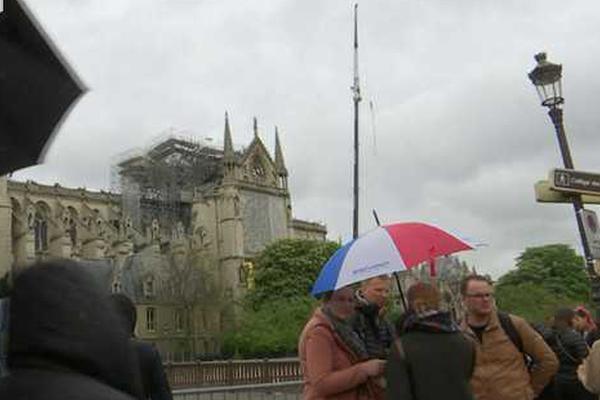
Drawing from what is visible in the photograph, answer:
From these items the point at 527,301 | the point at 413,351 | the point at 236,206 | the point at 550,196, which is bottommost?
the point at 413,351

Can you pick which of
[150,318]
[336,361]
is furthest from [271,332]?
[336,361]

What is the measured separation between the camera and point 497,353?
581cm

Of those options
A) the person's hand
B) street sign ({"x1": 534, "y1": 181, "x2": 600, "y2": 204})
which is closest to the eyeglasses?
the person's hand

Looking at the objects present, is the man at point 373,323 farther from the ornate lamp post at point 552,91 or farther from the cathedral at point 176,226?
the cathedral at point 176,226

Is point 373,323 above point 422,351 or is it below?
above

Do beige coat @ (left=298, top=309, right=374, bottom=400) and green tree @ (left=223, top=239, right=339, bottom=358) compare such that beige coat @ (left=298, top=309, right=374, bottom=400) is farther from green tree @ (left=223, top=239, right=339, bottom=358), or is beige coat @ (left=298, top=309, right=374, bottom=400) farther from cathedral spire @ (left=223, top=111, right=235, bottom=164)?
cathedral spire @ (left=223, top=111, right=235, bottom=164)

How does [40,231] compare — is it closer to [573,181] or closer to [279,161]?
[279,161]

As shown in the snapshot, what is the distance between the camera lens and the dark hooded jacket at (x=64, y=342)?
1.52 m

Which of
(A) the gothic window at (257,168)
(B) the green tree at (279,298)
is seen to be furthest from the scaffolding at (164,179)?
(B) the green tree at (279,298)

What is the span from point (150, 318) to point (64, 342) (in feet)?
261

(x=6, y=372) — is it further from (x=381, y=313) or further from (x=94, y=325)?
(x=381, y=313)

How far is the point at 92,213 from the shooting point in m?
85.4

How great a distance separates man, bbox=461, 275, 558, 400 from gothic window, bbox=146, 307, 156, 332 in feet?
245

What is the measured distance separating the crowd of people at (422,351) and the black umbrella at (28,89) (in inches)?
118
